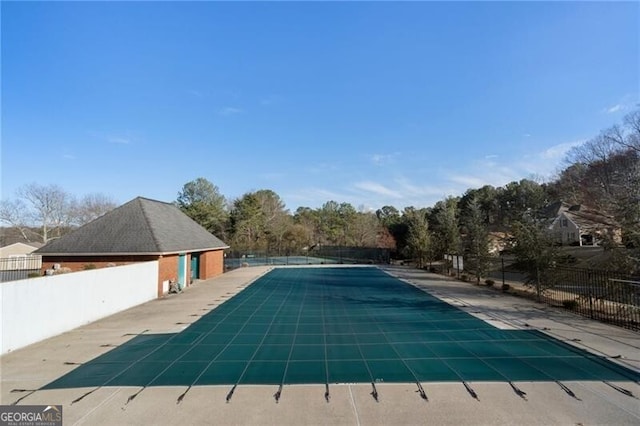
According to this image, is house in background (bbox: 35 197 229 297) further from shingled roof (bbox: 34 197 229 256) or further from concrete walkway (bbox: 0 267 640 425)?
concrete walkway (bbox: 0 267 640 425)

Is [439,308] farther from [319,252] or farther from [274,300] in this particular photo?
[319,252]

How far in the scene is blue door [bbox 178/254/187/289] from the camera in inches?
689

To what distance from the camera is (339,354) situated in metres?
6.77

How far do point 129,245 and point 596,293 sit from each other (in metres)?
16.5

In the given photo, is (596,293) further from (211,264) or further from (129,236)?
(211,264)

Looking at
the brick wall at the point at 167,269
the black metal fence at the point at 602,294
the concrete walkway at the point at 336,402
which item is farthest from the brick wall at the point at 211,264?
the black metal fence at the point at 602,294

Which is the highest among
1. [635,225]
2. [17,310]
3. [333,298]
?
[635,225]

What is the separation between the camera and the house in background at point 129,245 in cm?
1496

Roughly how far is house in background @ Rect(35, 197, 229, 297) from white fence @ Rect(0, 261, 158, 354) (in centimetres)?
223

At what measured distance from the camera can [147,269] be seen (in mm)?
13812

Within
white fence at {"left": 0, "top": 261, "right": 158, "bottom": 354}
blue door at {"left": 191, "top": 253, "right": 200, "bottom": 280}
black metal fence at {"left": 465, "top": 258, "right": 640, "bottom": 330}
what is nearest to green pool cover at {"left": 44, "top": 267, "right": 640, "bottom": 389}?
white fence at {"left": 0, "top": 261, "right": 158, "bottom": 354}

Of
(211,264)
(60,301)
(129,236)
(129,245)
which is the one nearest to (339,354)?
(60,301)

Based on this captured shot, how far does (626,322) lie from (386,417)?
7.78 m

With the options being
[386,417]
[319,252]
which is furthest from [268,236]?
[386,417]
